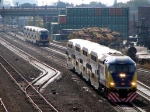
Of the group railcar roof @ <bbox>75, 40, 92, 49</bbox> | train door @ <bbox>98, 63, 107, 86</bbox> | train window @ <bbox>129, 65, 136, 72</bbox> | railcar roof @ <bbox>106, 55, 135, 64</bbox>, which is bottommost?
train door @ <bbox>98, 63, 107, 86</bbox>

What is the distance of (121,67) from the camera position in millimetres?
29984

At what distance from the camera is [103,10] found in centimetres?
11200

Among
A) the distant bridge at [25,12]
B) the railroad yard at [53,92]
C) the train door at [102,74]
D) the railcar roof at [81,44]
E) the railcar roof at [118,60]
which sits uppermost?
the distant bridge at [25,12]

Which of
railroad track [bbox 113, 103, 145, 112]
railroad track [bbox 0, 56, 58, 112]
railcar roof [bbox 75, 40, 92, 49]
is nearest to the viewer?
railroad track [bbox 113, 103, 145, 112]

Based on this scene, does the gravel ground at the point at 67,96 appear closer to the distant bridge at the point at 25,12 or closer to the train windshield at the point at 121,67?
the train windshield at the point at 121,67

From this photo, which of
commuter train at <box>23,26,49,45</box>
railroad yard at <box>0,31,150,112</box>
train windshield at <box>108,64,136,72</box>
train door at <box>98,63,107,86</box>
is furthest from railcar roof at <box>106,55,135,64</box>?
commuter train at <box>23,26,49,45</box>

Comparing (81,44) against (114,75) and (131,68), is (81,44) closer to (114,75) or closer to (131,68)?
(131,68)

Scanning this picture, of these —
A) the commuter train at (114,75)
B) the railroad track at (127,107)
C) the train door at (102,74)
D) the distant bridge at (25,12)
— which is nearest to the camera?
the railroad track at (127,107)

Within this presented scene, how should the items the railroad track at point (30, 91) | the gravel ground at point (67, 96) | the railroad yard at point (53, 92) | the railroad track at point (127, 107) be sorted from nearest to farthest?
the railroad track at point (127, 107) → the gravel ground at point (67, 96) → the railroad yard at point (53, 92) → the railroad track at point (30, 91)

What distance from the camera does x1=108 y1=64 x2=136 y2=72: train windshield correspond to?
29828 mm

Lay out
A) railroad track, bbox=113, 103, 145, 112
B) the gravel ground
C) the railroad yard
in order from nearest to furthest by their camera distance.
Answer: railroad track, bbox=113, 103, 145, 112 < the gravel ground < the railroad yard

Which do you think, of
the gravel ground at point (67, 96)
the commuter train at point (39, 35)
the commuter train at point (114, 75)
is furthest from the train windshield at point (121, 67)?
the commuter train at point (39, 35)

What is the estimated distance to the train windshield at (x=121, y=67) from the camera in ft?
97.9

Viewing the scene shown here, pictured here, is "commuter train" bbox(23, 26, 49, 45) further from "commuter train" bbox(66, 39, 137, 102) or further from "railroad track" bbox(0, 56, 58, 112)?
"commuter train" bbox(66, 39, 137, 102)
